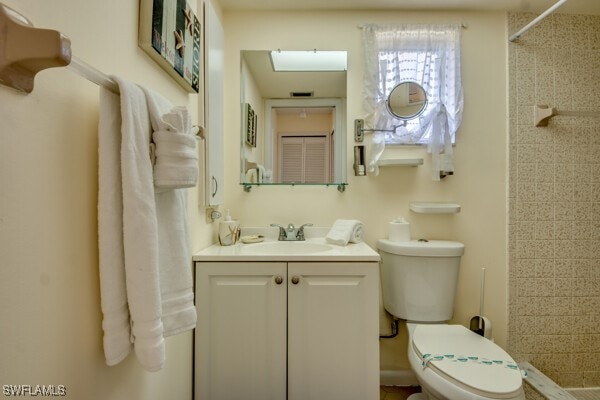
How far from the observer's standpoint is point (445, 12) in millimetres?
1650

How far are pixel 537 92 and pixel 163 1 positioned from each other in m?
1.95

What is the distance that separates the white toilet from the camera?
0.98 m

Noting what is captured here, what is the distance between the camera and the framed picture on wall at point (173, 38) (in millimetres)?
805

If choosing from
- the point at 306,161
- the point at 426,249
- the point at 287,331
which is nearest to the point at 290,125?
the point at 306,161

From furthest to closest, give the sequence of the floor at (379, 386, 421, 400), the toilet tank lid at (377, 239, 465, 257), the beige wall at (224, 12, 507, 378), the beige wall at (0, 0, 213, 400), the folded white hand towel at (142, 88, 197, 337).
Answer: the beige wall at (224, 12, 507, 378)
the floor at (379, 386, 421, 400)
the toilet tank lid at (377, 239, 465, 257)
the folded white hand towel at (142, 88, 197, 337)
the beige wall at (0, 0, 213, 400)

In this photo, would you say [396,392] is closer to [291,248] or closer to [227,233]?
[291,248]

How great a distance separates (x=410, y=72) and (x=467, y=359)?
4.78ft

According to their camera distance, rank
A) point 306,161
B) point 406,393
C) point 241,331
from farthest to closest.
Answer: point 306,161
point 406,393
point 241,331

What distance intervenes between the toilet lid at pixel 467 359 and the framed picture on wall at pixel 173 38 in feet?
4.67

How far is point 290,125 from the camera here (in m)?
1.67

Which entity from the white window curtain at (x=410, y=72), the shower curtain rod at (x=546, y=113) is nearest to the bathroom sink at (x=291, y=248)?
the white window curtain at (x=410, y=72)

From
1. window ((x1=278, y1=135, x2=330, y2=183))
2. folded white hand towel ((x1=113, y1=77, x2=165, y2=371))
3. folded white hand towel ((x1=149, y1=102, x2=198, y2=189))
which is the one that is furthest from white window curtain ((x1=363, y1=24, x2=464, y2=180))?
folded white hand towel ((x1=113, y1=77, x2=165, y2=371))

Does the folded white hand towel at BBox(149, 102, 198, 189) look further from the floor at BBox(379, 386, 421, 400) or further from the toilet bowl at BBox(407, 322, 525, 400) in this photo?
the floor at BBox(379, 386, 421, 400)

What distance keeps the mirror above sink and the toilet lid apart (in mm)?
885
